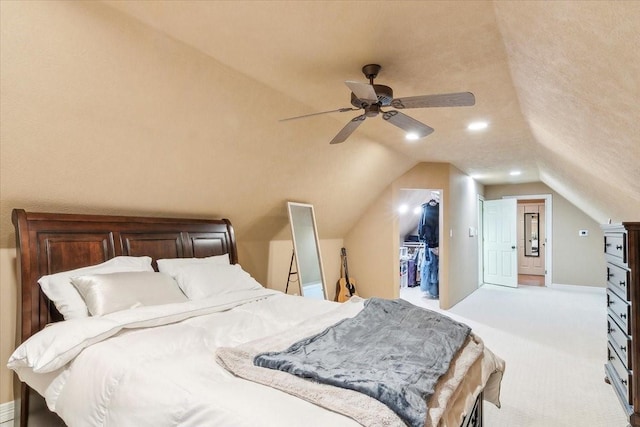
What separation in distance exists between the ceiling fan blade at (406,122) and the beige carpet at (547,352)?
2091mm

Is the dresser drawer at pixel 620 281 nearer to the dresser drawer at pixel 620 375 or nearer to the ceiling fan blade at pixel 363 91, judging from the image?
the dresser drawer at pixel 620 375

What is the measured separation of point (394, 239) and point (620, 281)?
3155mm

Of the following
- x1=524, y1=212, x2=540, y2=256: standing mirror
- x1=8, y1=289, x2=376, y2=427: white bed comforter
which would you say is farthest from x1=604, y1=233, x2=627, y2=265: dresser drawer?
x1=524, y1=212, x2=540, y2=256: standing mirror

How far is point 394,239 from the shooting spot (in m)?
5.47

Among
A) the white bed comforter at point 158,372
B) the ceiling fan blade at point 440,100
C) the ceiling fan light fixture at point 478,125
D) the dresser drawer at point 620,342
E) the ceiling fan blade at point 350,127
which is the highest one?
the ceiling fan light fixture at point 478,125

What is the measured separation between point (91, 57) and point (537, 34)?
2.32 m

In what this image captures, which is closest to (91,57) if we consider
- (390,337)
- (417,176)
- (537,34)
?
(390,337)

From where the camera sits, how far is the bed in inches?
44.9

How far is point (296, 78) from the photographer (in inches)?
102

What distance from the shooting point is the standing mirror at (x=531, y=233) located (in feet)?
30.2

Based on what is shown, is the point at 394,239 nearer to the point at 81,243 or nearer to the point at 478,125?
the point at 478,125

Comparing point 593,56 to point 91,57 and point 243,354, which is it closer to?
point 243,354

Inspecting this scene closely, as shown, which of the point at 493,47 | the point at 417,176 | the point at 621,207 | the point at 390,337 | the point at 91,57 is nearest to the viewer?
the point at 390,337

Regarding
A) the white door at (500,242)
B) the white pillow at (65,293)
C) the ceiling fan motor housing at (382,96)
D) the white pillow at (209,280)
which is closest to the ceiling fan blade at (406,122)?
the ceiling fan motor housing at (382,96)
